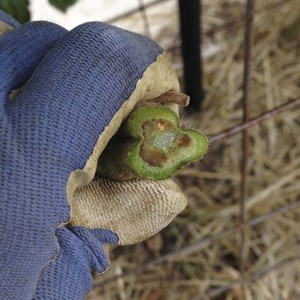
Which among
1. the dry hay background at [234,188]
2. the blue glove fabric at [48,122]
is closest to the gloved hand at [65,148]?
the blue glove fabric at [48,122]

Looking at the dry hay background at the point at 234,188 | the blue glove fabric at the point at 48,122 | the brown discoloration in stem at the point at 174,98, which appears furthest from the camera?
the dry hay background at the point at 234,188

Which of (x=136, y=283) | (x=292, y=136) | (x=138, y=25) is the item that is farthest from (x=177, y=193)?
(x=138, y=25)

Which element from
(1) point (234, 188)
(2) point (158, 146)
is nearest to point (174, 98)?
(2) point (158, 146)

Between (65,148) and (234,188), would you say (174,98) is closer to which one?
(65,148)

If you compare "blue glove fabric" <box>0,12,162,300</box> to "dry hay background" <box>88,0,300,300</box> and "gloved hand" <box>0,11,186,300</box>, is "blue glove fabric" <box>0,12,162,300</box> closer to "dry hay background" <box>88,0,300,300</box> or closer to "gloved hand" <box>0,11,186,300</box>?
"gloved hand" <box>0,11,186,300</box>

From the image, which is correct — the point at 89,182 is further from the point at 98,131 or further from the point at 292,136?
the point at 292,136

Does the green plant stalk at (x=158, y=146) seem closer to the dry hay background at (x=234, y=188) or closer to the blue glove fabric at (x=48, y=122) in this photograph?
the blue glove fabric at (x=48, y=122)

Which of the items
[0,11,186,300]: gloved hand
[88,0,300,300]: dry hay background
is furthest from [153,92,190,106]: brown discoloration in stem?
[88,0,300,300]: dry hay background
